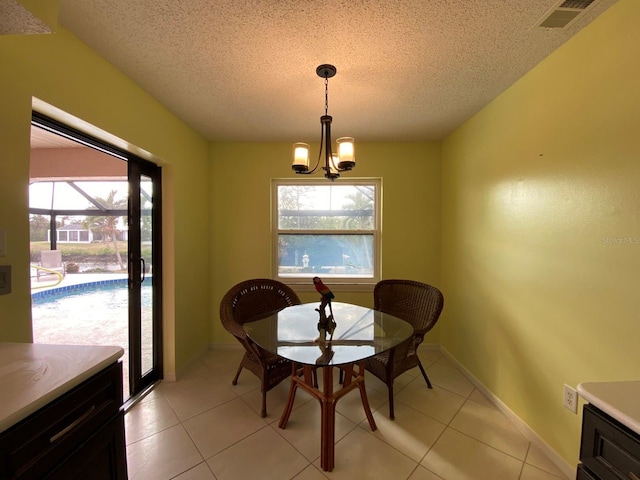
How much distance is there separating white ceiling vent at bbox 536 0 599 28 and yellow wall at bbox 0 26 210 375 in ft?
8.24

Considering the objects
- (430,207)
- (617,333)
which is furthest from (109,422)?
(430,207)

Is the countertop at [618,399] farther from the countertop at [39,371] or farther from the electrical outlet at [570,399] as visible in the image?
the countertop at [39,371]

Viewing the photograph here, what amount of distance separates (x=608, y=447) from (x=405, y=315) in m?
1.69

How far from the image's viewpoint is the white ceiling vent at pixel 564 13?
117 centimetres

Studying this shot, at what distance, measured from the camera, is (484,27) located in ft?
4.33

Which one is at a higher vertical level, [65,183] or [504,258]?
[65,183]

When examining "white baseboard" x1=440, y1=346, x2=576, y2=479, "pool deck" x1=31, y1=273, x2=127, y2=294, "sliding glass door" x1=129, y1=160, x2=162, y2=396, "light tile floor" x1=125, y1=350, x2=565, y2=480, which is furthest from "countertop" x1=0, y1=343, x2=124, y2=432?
"pool deck" x1=31, y1=273, x2=127, y2=294

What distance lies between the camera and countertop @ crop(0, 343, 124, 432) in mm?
663

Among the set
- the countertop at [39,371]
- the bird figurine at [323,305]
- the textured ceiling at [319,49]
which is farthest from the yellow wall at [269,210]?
the countertop at [39,371]

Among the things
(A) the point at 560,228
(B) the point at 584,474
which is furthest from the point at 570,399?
(A) the point at 560,228

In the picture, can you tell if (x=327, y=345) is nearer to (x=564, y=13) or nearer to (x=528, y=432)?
(x=528, y=432)

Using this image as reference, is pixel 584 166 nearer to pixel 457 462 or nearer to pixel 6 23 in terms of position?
pixel 457 462

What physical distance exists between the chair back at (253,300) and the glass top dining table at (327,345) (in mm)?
281

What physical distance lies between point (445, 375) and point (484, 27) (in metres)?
2.72
